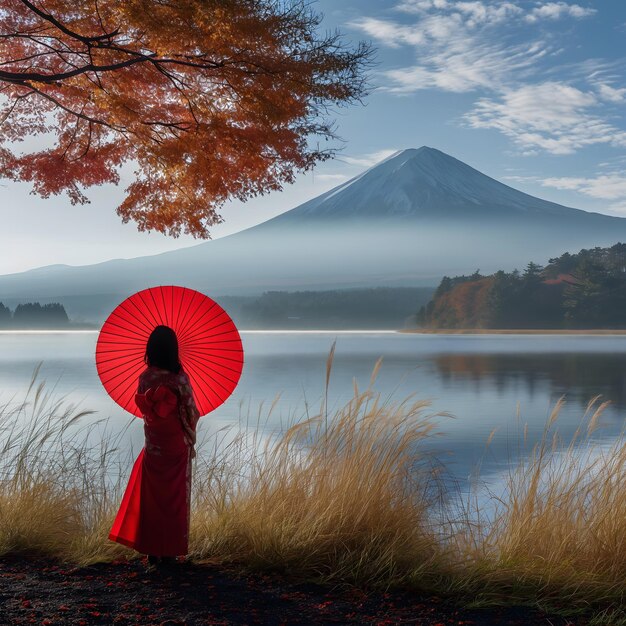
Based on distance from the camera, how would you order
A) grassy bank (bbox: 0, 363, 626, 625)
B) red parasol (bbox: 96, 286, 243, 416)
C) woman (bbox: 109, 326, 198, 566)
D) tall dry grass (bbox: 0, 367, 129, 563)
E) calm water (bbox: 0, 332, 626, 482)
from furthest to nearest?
calm water (bbox: 0, 332, 626, 482), tall dry grass (bbox: 0, 367, 129, 563), red parasol (bbox: 96, 286, 243, 416), woman (bbox: 109, 326, 198, 566), grassy bank (bbox: 0, 363, 626, 625)

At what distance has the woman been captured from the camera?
15.5 ft

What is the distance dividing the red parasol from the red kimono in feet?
1.07

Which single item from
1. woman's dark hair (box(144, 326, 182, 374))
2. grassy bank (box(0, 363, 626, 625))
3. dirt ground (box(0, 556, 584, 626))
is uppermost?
woman's dark hair (box(144, 326, 182, 374))

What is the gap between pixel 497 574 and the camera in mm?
4602

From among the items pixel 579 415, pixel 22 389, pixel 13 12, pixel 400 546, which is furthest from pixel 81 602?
pixel 22 389

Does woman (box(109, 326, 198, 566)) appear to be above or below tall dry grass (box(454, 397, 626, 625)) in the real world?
above

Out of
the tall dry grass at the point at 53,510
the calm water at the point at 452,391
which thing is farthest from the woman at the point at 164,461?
the calm water at the point at 452,391

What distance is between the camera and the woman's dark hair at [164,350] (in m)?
4.76

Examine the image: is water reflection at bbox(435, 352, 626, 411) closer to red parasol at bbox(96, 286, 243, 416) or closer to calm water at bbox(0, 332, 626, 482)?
calm water at bbox(0, 332, 626, 482)

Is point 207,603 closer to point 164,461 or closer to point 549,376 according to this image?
point 164,461

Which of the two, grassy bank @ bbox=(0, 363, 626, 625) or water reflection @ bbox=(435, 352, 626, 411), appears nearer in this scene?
grassy bank @ bbox=(0, 363, 626, 625)

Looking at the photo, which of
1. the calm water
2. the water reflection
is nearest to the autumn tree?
the calm water

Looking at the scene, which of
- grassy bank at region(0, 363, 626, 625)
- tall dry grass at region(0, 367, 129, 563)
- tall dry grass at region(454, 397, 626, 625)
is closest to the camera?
tall dry grass at region(454, 397, 626, 625)

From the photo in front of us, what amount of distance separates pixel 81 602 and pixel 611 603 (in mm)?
2869
